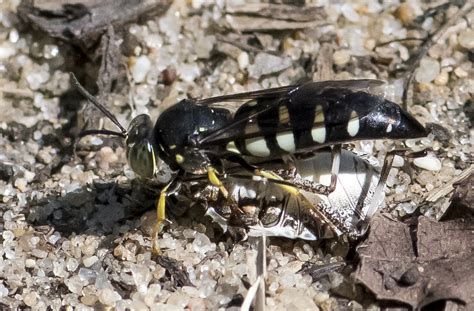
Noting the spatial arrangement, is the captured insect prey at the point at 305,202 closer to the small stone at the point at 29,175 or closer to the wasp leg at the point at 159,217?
the wasp leg at the point at 159,217

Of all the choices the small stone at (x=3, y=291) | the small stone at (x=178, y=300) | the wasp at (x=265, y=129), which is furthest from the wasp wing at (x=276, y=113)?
the small stone at (x=3, y=291)

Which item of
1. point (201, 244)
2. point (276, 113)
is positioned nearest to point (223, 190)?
point (201, 244)

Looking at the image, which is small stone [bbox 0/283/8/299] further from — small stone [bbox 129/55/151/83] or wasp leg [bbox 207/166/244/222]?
small stone [bbox 129/55/151/83]

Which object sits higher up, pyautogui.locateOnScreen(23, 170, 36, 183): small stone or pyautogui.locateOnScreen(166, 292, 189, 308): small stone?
pyautogui.locateOnScreen(23, 170, 36, 183): small stone

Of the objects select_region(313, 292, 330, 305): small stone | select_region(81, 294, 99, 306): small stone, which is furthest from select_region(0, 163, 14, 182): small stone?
select_region(313, 292, 330, 305): small stone

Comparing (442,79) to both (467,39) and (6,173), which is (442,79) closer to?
(467,39)

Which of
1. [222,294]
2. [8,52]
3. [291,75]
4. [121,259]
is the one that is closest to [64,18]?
[8,52]
